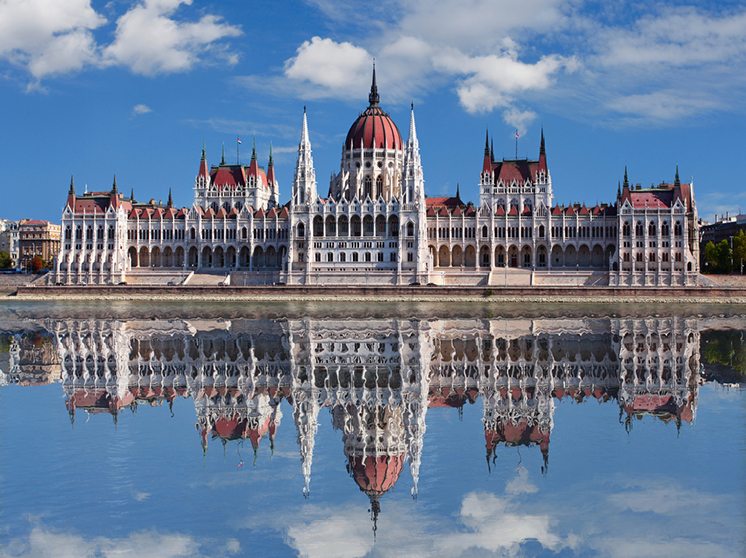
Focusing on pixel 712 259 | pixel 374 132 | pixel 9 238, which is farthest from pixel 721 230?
pixel 9 238

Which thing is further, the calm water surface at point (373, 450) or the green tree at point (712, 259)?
the green tree at point (712, 259)

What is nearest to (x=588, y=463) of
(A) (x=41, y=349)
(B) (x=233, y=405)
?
(B) (x=233, y=405)

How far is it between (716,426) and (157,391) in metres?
16.3

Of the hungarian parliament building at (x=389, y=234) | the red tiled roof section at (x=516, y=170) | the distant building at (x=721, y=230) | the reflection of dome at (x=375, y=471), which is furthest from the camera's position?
the distant building at (x=721, y=230)

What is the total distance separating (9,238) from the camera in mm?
183750

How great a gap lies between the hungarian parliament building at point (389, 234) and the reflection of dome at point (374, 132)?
0.18 m

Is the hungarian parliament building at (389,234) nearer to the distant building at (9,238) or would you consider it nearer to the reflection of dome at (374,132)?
the reflection of dome at (374,132)

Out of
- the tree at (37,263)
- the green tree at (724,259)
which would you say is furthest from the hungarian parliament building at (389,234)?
the tree at (37,263)

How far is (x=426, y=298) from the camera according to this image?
3533 inches

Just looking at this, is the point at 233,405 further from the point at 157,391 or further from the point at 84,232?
the point at 84,232

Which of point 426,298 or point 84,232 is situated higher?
point 84,232

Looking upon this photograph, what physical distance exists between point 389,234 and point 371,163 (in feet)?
49.5

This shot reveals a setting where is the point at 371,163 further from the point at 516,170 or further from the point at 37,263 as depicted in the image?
the point at 37,263

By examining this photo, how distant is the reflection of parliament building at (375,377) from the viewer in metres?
23.4
